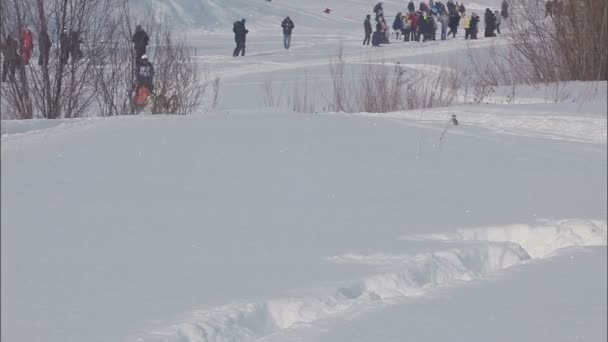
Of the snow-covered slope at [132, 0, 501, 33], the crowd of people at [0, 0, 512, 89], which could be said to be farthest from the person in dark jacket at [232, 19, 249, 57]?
the snow-covered slope at [132, 0, 501, 33]

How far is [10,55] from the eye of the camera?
10836 mm

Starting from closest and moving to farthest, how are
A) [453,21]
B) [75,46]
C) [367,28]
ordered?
1. [75,46]
2. [367,28]
3. [453,21]

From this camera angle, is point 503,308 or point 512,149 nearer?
point 503,308

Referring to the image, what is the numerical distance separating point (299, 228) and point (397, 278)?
113cm

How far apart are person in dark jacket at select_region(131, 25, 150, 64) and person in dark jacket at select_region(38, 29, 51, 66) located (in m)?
1.70

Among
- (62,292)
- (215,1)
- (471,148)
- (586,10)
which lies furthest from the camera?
(215,1)

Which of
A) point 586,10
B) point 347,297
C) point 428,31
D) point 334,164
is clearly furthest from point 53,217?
point 428,31

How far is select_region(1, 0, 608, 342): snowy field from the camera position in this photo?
5.09 m

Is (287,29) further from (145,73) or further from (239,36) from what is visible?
(145,73)

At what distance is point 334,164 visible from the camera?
9055mm

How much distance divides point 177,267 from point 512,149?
5393 mm

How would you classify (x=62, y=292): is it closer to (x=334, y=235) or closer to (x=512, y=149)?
(x=334, y=235)

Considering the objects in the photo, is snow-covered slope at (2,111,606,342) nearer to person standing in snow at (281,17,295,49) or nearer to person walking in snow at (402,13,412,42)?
person standing in snow at (281,17,295,49)

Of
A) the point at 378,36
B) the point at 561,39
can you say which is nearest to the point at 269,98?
the point at 561,39
